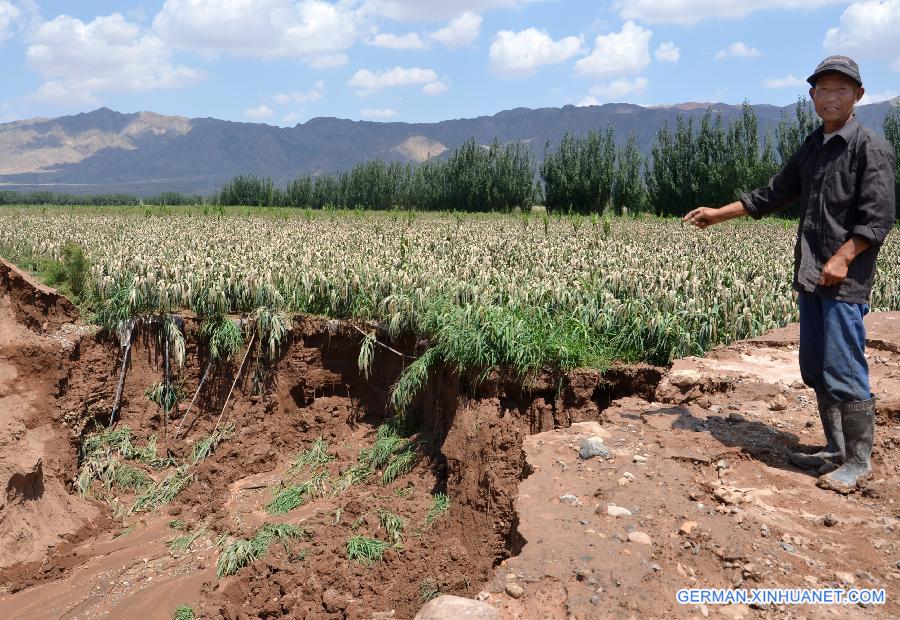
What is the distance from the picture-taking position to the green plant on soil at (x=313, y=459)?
6.17 meters

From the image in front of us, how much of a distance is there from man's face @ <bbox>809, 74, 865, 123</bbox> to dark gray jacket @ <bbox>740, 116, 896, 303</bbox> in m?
0.07

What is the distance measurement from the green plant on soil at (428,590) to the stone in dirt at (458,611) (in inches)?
61.9

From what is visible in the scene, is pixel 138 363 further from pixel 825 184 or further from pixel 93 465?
pixel 825 184

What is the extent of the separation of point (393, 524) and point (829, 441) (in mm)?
2852

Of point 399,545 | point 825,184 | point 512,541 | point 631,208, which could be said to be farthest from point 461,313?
point 631,208

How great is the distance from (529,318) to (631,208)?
28274 mm

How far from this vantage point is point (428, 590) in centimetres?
414

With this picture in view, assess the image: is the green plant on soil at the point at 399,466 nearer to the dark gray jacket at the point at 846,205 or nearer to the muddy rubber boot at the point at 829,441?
the muddy rubber boot at the point at 829,441

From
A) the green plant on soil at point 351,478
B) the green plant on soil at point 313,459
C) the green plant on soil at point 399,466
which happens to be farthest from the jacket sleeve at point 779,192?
the green plant on soil at point 313,459

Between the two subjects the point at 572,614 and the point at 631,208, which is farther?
the point at 631,208

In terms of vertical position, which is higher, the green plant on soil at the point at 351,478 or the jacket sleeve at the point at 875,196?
the jacket sleeve at the point at 875,196

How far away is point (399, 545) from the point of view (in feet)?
15.2

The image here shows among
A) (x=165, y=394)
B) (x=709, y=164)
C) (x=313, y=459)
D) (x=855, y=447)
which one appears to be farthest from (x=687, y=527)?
(x=709, y=164)

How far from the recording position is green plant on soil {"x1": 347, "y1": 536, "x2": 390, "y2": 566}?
4531 mm
